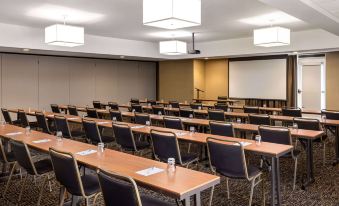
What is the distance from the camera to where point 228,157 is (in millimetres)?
3564

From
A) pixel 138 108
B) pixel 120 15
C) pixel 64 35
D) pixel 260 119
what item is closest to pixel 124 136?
pixel 260 119

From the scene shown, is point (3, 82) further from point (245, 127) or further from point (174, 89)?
point (245, 127)

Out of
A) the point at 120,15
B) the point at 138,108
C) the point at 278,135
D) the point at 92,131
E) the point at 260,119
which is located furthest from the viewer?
the point at 138,108

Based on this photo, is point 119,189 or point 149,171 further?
point 149,171

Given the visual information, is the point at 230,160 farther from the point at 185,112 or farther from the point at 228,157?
the point at 185,112

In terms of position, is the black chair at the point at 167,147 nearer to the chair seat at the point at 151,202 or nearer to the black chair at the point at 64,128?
the chair seat at the point at 151,202

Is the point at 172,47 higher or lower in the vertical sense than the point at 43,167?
higher

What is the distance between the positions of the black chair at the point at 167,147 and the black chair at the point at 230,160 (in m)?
0.52

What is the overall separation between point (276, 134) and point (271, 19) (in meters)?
4.55

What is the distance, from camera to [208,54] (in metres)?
12.3

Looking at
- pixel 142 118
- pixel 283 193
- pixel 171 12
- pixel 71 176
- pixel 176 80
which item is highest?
pixel 171 12

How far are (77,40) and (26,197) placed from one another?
401cm

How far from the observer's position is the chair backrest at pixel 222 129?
5030 mm

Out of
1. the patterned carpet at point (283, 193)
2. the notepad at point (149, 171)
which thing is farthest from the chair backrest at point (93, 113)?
the notepad at point (149, 171)
